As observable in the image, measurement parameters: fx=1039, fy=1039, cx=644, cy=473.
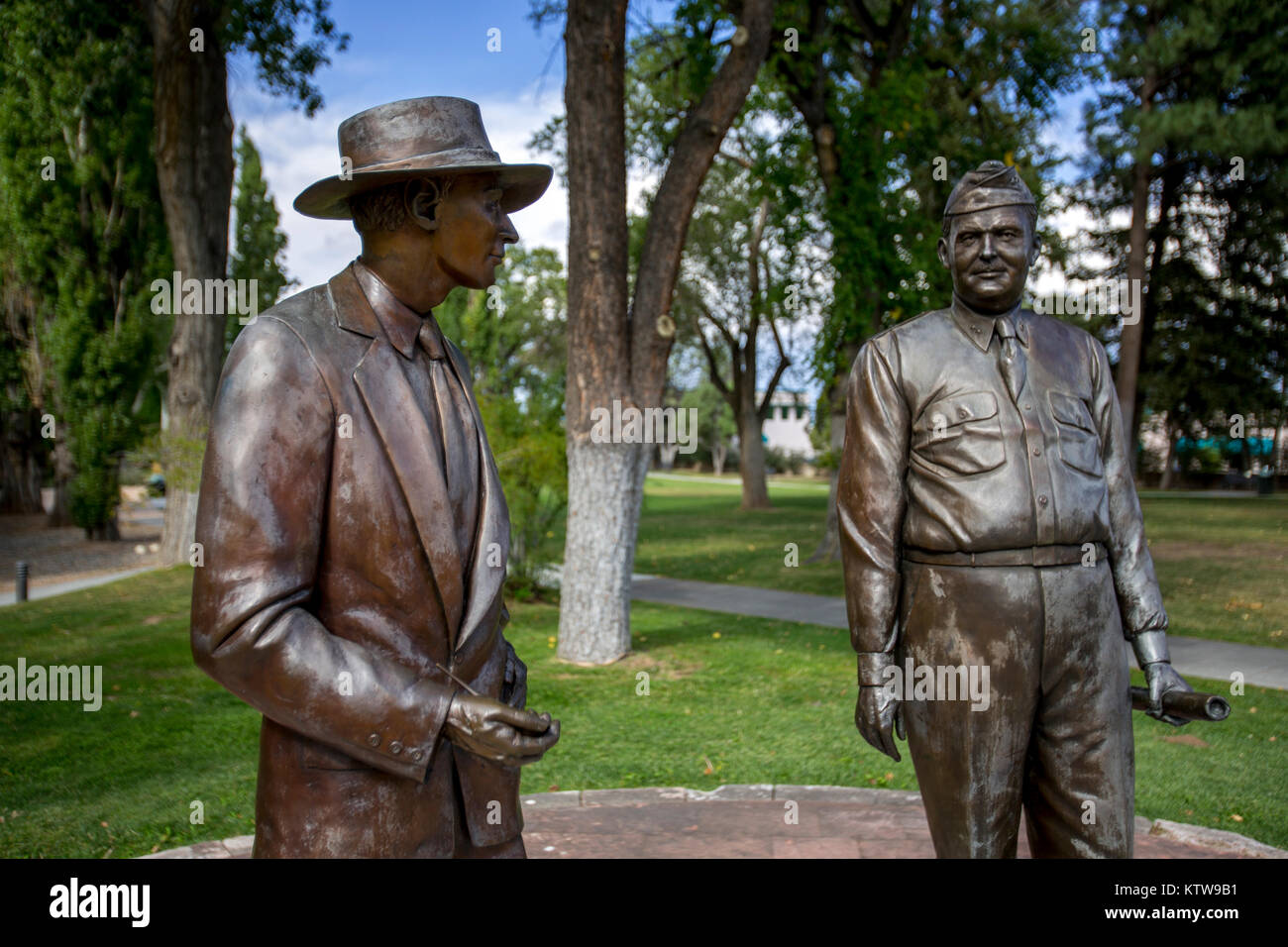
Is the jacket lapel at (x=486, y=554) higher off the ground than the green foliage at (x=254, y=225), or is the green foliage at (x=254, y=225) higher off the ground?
the green foliage at (x=254, y=225)

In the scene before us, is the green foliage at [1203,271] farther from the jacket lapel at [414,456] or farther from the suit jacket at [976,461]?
the jacket lapel at [414,456]

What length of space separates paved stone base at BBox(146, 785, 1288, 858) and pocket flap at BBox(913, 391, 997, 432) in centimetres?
256

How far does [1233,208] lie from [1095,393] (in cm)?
2999

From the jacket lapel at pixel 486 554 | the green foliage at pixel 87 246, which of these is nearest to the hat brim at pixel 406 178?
the jacket lapel at pixel 486 554

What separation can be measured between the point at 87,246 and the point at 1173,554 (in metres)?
21.5

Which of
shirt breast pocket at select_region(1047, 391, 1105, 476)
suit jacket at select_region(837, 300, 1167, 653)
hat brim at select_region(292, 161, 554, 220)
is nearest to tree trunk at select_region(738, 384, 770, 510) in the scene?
suit jacket at select_region(837, 300, 1167, 653)

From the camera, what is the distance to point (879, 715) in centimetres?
345

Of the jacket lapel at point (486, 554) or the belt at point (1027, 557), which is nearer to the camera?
the jacket lapel at point (486, 554)

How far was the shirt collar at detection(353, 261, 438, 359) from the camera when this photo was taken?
7.09 ft

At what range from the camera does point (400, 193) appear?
7.15 ft

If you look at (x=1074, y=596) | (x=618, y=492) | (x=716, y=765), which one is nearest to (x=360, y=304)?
(x=1074, y=596)

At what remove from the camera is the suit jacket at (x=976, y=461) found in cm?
335

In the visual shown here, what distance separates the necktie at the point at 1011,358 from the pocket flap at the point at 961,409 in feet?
0.28

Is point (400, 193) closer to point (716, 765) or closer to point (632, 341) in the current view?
point (716, 765)
